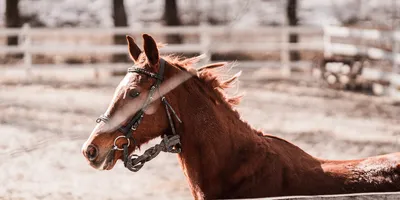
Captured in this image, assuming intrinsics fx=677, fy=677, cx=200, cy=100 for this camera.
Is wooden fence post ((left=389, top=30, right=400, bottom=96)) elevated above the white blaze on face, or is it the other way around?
the white blaze on face

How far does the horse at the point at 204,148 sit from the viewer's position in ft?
12.8

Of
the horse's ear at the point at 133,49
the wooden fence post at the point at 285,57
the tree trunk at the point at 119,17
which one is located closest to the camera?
the horse's ear at the point at 133,49

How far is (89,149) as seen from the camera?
12.2 ft

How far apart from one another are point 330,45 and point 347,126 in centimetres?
963

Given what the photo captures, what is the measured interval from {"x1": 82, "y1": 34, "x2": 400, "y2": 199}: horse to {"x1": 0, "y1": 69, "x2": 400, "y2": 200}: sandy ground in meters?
0.88

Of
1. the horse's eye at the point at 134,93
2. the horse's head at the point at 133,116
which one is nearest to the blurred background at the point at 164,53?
the horse's head at the point at 133,116

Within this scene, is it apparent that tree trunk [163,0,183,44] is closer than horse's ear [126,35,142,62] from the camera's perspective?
No

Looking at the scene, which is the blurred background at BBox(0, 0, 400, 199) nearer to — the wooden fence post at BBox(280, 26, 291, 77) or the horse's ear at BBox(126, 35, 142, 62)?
the wooden fence post at BBox(280, 26, 291, 77)

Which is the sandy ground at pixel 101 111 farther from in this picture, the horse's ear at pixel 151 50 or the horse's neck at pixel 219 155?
the horse's ear at pixel 151 50

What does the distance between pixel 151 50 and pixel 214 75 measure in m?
0.49

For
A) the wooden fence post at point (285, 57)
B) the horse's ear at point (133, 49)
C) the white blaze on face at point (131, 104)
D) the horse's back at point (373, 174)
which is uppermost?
the horse's ear at point (133, 49)

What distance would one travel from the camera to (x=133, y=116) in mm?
3885

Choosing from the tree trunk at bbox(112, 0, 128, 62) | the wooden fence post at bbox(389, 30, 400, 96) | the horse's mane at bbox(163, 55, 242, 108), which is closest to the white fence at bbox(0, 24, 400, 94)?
the wooden fence post at bbox(389, 30, 400, 96)

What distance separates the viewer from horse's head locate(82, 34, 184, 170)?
12.5 ft
